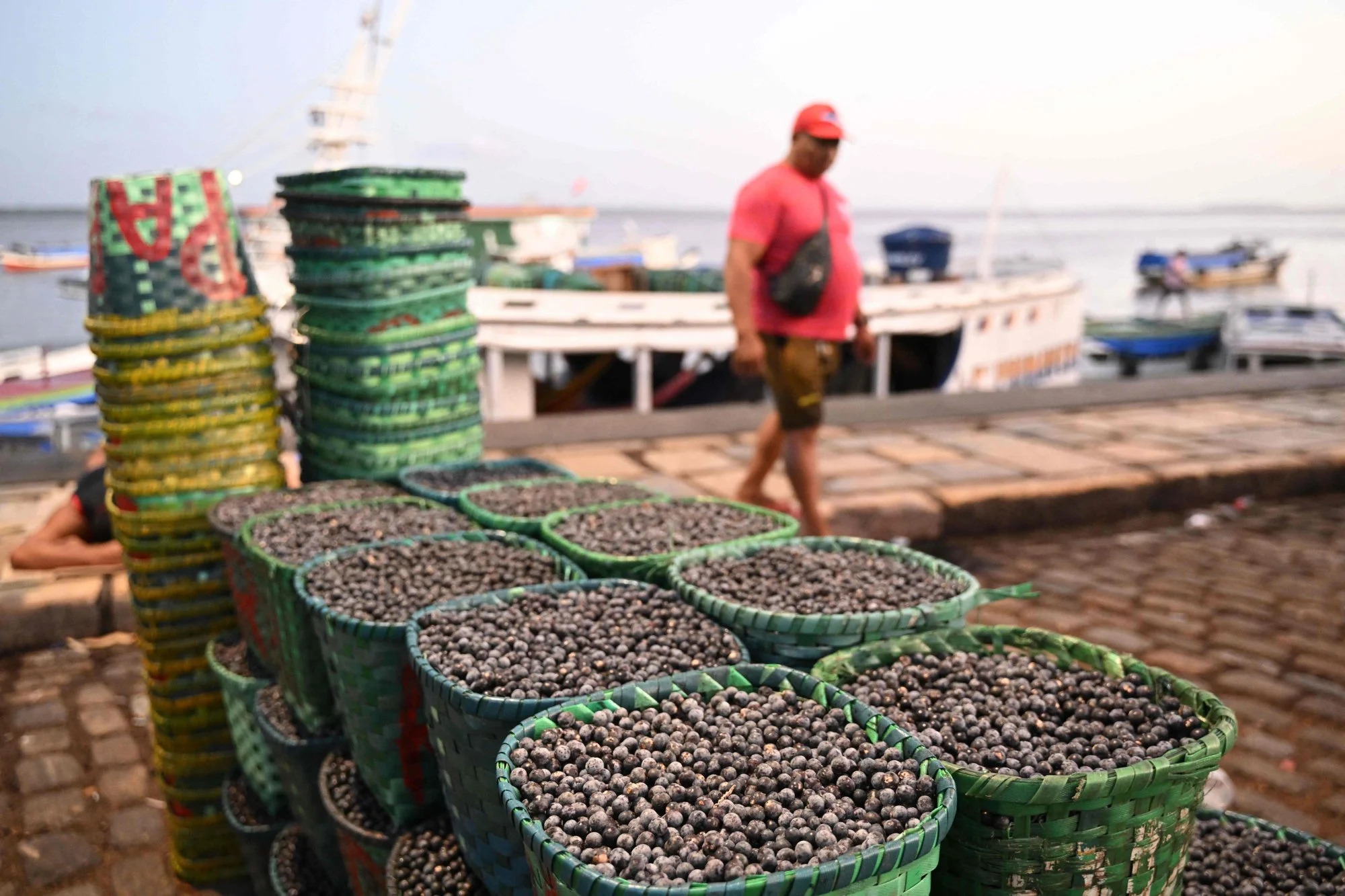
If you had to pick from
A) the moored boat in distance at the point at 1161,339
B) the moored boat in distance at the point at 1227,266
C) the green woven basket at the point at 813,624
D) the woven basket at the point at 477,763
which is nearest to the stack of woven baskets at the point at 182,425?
the woven basket at the point at 477,763

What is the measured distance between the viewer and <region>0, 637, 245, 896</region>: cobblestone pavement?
8.98 ft

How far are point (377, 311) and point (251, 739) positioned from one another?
128 centimetres

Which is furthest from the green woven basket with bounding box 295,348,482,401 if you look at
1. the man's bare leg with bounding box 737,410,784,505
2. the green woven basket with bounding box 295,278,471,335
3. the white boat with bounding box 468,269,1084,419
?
the white boat with bounding box 468,269,1084,419

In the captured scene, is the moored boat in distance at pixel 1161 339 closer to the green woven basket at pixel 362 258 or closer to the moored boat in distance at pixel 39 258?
the green woven basket at pixel 362 258

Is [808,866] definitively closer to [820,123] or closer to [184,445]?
[184,445]

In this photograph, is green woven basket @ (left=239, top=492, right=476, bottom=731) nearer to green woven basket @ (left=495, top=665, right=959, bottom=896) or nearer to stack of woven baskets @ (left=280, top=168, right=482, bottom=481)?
stack of woven baskets @ (left=280, top=168, right=482, bottom=481)

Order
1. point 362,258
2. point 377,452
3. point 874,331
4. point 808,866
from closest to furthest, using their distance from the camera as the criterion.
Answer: point 808,866 < point 362,258 < point 377,452 < point 874,331

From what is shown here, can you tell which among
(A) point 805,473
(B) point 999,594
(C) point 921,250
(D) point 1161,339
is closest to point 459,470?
(A) point 805,473

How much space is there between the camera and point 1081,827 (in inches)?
53.5

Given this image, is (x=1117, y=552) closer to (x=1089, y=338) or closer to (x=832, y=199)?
(x=832, y=199)

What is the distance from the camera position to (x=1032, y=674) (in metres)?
1.74

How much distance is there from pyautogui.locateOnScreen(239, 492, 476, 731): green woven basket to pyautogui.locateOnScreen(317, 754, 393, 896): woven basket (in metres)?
0.17

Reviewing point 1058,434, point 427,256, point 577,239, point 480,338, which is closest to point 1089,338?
point 577,239

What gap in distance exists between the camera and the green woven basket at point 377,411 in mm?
3023
